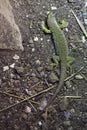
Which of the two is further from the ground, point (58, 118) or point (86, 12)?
point (86, 12)

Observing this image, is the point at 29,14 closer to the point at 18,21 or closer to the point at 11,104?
the point at 18,21

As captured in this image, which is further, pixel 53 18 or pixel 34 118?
pixel 53 18

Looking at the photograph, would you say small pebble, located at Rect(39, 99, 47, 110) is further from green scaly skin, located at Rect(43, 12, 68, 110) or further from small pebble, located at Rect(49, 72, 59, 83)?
small pebble, located at Rect(49, 72, 59, 83)

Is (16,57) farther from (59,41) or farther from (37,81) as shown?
(59,41)

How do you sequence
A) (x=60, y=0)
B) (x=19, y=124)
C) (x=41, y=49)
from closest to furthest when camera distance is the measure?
(x=19, y=124), (x=41, y=49), (x=60, y=0)

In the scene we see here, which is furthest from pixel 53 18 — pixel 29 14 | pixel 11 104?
pixel 11 104

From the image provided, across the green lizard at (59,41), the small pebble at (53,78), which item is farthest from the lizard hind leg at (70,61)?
the small pebble at (53,78)
